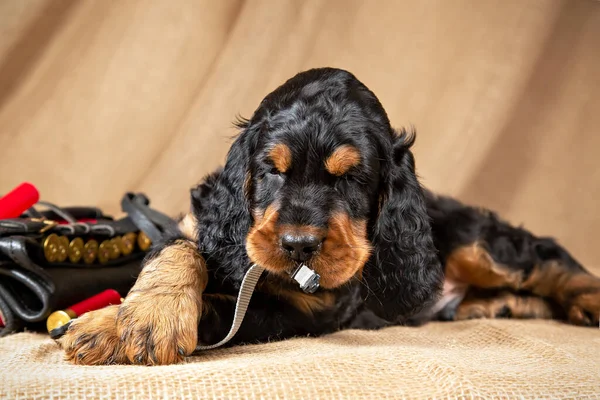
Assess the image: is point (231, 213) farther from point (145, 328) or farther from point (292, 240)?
point (145, 328)

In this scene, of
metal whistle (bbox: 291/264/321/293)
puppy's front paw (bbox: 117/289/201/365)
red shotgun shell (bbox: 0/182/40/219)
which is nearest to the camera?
puppy's front paw (bbox: 117/289/201/365)

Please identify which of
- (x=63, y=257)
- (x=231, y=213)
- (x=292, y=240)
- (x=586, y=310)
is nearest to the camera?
(x=292, y=240)

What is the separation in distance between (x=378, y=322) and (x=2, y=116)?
288cm

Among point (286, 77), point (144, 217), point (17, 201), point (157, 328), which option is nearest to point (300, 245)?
point (157, 328)

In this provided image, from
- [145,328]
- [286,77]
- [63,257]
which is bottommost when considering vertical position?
[63,257]

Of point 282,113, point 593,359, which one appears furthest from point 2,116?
point 593,359

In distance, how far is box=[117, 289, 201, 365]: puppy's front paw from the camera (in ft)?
7.22

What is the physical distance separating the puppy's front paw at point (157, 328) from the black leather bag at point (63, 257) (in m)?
0.62

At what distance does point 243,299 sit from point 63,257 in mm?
912

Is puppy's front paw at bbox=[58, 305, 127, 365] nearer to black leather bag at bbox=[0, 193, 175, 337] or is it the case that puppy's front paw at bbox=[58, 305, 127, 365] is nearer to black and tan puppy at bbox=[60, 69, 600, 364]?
black and tan puppy at bbox=[60, 69, 600, 364]

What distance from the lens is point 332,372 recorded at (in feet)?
7.04

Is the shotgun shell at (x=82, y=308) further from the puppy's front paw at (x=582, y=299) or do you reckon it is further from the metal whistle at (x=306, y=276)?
the puppy's front paw at (x=582, y=299)

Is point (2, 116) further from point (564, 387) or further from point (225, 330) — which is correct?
point (564, 387)

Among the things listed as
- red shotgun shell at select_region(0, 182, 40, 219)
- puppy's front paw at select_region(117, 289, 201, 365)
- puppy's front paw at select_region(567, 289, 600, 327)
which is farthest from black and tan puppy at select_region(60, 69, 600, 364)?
puppy's front paw at select_region(567, 289, 600, 327)
